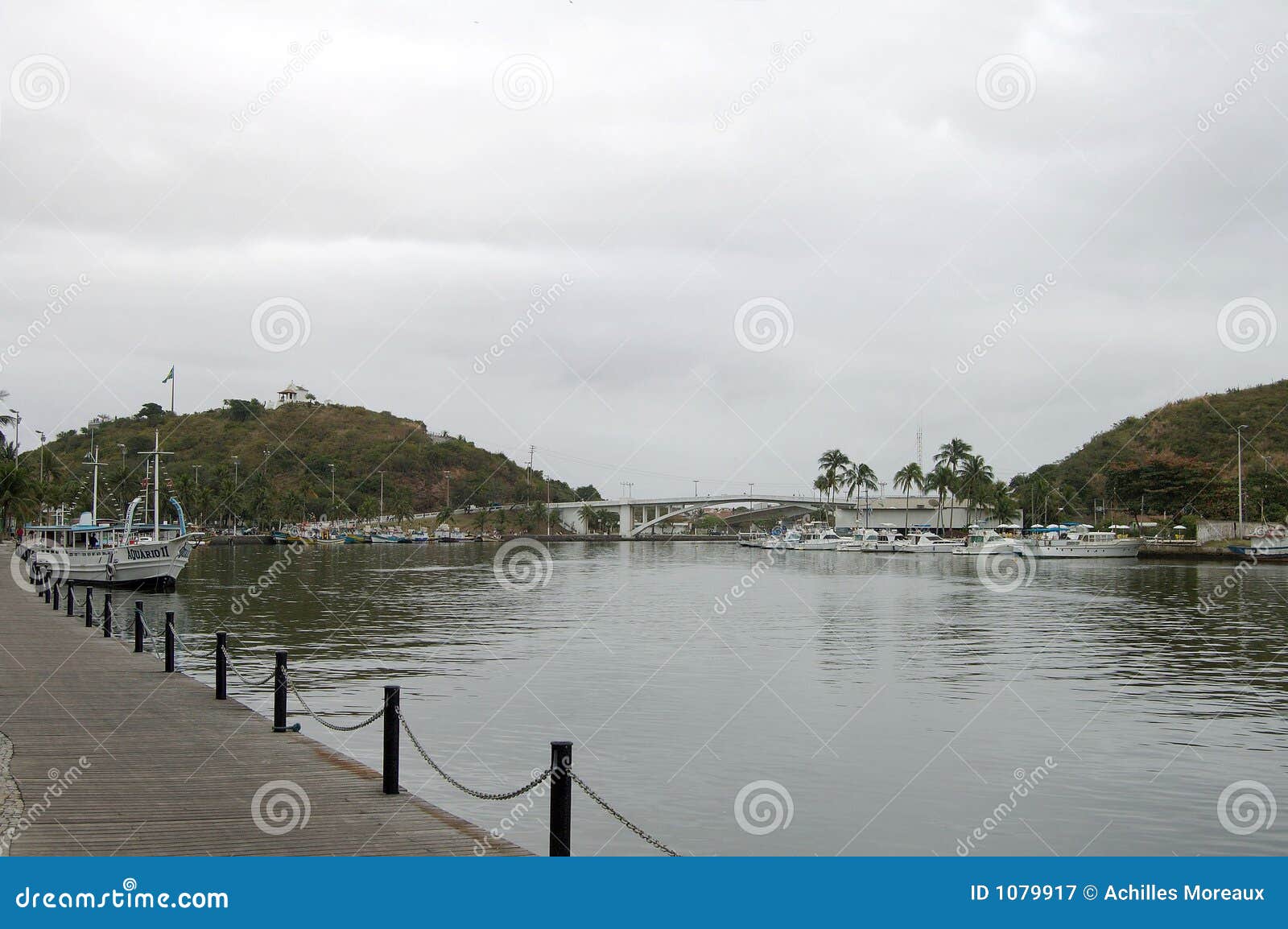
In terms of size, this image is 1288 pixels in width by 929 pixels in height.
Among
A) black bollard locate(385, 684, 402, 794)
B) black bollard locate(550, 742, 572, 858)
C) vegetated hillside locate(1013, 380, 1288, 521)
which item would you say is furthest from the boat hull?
vegetated hillside locate(1013, 380, 1288, 521)

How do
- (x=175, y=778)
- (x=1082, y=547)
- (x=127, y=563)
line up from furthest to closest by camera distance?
1. (x=1082, y=547)
2. (x=127, y=563)
3. (x=175, y=778)

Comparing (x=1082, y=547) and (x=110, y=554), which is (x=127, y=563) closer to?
(x=110, y=554)

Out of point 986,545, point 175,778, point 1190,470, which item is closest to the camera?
point 175,778

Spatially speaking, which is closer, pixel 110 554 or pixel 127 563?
pixel 127 563

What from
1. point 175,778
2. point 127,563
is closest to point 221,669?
point 175,778

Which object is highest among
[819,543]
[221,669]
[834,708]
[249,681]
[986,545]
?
[221,669]

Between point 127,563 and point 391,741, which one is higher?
point 391,741

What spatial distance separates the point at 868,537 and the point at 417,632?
128905 millimetres

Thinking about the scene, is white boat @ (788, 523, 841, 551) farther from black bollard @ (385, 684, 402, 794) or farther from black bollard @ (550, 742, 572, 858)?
black bollard @ (550, 742, 572, 858)

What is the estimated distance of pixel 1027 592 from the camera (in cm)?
6575

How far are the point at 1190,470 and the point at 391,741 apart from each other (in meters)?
150

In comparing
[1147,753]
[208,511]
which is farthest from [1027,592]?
[208,511]

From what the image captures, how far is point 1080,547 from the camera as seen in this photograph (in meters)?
119

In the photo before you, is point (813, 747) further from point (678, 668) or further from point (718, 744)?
point (678, 668)
